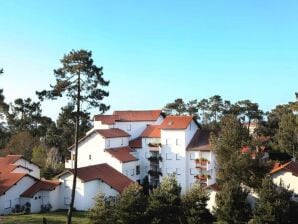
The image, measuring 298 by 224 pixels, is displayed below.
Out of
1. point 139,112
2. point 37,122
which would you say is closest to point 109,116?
point 139,112

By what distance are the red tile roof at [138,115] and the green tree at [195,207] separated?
1335 inches

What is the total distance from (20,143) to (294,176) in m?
53.0

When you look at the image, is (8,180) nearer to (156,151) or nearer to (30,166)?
(30,166)

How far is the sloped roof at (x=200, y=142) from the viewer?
6032 centimetres

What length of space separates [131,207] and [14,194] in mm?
18390

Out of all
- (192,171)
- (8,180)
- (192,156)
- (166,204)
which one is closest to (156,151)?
(192,156)

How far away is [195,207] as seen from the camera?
37031 mm

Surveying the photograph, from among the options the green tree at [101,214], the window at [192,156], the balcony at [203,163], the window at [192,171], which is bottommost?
the green tree at [101,214]

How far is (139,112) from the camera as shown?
72.8 meters

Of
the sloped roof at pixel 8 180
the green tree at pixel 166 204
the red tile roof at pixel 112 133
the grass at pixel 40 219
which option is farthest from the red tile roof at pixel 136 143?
the green tree at pixel 166 204

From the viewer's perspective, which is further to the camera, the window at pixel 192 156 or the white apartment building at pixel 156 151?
the window at pixel 192 156

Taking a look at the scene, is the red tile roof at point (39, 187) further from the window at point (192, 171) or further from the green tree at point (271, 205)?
the green tree at point (271, 205)

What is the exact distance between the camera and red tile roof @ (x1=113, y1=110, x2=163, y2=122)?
70806 mm

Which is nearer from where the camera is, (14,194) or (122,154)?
(14,194)
